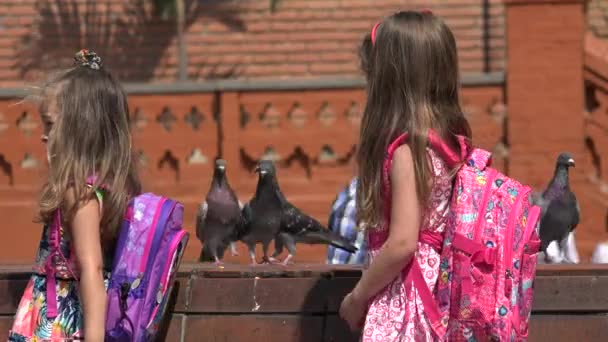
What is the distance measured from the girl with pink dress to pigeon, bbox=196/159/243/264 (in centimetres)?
267

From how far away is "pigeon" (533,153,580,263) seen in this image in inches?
267

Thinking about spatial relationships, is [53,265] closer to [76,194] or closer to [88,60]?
[76,194]

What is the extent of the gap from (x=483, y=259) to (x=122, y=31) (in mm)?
12723

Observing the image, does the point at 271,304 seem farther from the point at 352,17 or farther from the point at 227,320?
the point at 352,17

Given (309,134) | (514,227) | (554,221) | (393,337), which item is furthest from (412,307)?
(309,134)

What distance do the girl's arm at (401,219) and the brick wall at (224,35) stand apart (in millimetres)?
11704

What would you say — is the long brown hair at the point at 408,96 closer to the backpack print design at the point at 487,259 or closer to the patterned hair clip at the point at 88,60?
the backpack print design at the point at 487,259

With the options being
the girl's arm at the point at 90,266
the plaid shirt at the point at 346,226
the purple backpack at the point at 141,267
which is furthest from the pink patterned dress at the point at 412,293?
the plaid shirt at the point at 346,226

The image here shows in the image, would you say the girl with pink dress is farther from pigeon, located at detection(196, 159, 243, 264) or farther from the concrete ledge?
pigeon, located at detection(196, 159, 243, 264)

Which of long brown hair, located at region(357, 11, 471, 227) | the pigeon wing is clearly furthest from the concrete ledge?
the pigeon wing

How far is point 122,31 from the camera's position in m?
16.1

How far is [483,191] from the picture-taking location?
393 centimetres

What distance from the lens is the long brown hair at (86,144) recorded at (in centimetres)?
412

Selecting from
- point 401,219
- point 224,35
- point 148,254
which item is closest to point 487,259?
point 401,219
